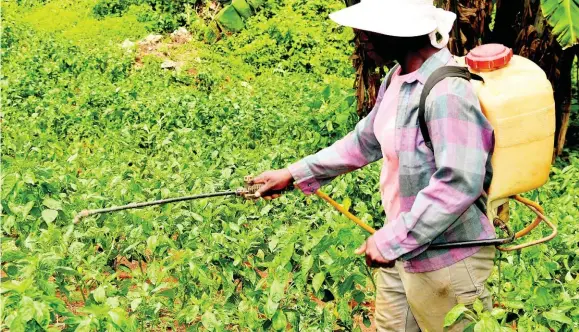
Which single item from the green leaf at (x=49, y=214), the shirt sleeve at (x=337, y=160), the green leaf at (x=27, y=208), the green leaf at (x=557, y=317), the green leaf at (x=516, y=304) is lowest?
the green leaf at (x=49, y=214)

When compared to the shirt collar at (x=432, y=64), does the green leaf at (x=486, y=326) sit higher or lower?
lower

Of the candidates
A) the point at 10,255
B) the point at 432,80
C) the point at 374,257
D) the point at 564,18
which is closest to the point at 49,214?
the point at 10,255

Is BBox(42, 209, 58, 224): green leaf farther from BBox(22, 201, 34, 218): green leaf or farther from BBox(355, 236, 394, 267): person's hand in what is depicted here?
BBox(355, 236, 394, 267): person's hand

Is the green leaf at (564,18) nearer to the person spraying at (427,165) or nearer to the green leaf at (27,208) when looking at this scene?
the person spraying at (427,165)

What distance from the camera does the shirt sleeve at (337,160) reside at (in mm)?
3027

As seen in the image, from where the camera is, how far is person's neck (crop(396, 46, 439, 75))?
8.29 ft

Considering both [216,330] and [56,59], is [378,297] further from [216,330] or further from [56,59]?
[56,59]

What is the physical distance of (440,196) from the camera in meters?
2.38

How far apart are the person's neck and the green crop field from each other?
0.87 metres

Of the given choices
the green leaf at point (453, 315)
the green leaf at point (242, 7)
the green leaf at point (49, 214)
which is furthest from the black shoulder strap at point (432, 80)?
the green leaf at point (242, 7)

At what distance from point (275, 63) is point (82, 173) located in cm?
622

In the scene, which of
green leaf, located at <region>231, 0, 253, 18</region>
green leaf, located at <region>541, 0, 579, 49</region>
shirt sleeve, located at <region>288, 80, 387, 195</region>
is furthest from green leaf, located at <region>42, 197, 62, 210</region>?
green leaf, located at <region>231, 0, 253, 18</region>

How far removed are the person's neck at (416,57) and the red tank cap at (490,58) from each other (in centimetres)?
14

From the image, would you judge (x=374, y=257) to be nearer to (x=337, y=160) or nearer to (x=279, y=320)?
(x=279, y=320)
